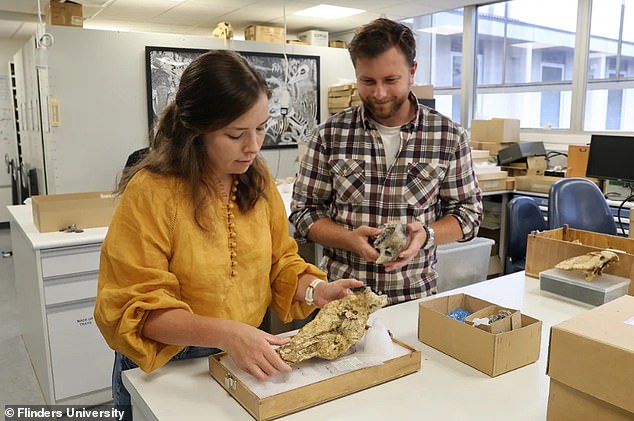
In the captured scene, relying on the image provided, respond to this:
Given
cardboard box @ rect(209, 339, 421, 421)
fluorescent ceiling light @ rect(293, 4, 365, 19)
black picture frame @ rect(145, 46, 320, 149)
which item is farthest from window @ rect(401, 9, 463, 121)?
cardboard box @ rect(209, 339, 421, 421)

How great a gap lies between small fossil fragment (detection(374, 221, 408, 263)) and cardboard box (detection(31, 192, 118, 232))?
1518 mm

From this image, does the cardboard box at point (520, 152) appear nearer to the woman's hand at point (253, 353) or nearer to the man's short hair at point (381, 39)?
the man's short hair at point (381, 39)

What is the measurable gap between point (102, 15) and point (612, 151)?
5.71 metres

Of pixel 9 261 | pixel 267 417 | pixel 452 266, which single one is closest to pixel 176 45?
pixel 9 261

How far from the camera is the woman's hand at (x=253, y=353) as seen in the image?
102 cm

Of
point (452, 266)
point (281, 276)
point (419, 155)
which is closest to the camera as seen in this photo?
point (281, 276)

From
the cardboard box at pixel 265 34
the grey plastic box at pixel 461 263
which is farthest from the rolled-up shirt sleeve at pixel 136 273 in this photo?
the cardboard box at pixel 265 34

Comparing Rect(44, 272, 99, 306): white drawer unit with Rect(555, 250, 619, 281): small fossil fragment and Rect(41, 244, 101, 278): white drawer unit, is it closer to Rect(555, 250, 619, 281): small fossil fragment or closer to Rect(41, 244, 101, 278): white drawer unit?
Rect(41, 244, 101, 278): white drawer unit

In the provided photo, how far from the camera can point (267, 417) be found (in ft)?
3.23

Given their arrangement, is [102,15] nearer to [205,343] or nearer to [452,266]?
[452,266]

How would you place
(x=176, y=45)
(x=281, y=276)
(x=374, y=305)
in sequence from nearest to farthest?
1. (x=374, y=305)
2. (x=281, y=276)
3. (x=176, y=45)

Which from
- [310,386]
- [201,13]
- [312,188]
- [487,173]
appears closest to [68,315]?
[312,188]

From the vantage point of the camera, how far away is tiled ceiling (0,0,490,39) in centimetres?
556

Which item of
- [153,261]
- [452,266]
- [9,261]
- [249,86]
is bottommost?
[9,261]
